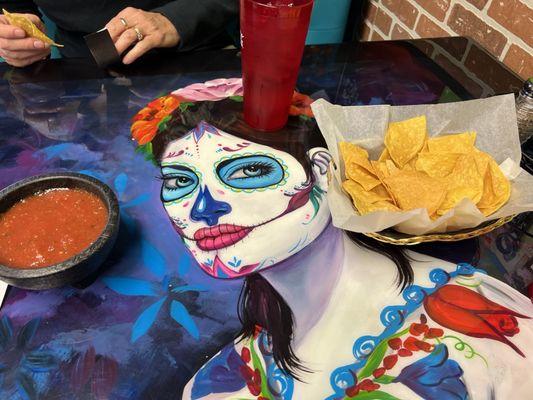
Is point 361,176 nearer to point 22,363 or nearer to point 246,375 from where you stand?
point 246,375

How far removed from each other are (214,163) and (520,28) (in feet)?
3.44

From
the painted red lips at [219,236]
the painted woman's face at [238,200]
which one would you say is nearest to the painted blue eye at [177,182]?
the painted woman's face at [238,200]

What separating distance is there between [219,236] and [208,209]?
0.07 meters

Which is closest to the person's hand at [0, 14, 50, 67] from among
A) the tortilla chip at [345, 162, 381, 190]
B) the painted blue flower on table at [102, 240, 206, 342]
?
the painted blue flower on table at [102, 240, 206, 342]

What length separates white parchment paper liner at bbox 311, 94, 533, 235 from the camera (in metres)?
0.73

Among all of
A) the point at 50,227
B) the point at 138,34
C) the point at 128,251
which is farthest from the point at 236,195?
the point at 138,34

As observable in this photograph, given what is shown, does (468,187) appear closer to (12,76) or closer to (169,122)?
(169,122)

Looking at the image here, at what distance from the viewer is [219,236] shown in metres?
0.78

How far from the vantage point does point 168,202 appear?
33.3 inches

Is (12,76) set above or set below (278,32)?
below

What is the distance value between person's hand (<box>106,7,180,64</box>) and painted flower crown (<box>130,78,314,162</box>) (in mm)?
172

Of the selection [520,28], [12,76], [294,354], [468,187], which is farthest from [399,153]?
[12,76]

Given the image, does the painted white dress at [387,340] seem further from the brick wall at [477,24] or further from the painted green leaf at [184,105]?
the brick wall at [477,24]

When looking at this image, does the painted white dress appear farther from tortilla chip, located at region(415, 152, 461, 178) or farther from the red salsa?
the red salsa
